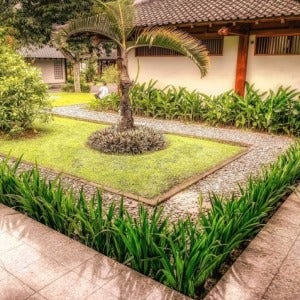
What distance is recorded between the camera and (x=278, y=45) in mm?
9453

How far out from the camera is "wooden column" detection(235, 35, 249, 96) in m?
9.73

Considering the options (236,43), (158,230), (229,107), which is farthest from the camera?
(236,43)

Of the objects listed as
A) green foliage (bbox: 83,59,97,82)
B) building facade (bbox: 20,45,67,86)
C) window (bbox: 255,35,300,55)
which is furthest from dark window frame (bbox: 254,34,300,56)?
green foliage (bbox: 83,59,97,82)

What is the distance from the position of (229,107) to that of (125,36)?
3.84m

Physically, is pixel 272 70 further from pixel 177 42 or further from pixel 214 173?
pixel 214 173

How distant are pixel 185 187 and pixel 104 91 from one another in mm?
10999

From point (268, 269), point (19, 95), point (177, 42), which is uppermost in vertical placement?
point (177, 42)

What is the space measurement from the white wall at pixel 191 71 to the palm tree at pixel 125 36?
3623 mm

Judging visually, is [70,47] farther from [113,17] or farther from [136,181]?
[136,181]

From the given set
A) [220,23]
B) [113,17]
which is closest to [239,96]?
[220,23]

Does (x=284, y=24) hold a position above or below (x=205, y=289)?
above

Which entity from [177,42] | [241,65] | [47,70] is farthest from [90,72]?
[177,42]

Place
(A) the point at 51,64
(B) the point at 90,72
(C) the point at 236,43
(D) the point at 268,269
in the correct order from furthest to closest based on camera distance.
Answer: (B) the point at 90,72 < (A) the point at 51,64 < (C) the point at 236,43 < (D) the point at 268,269

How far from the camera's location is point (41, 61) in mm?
27203
